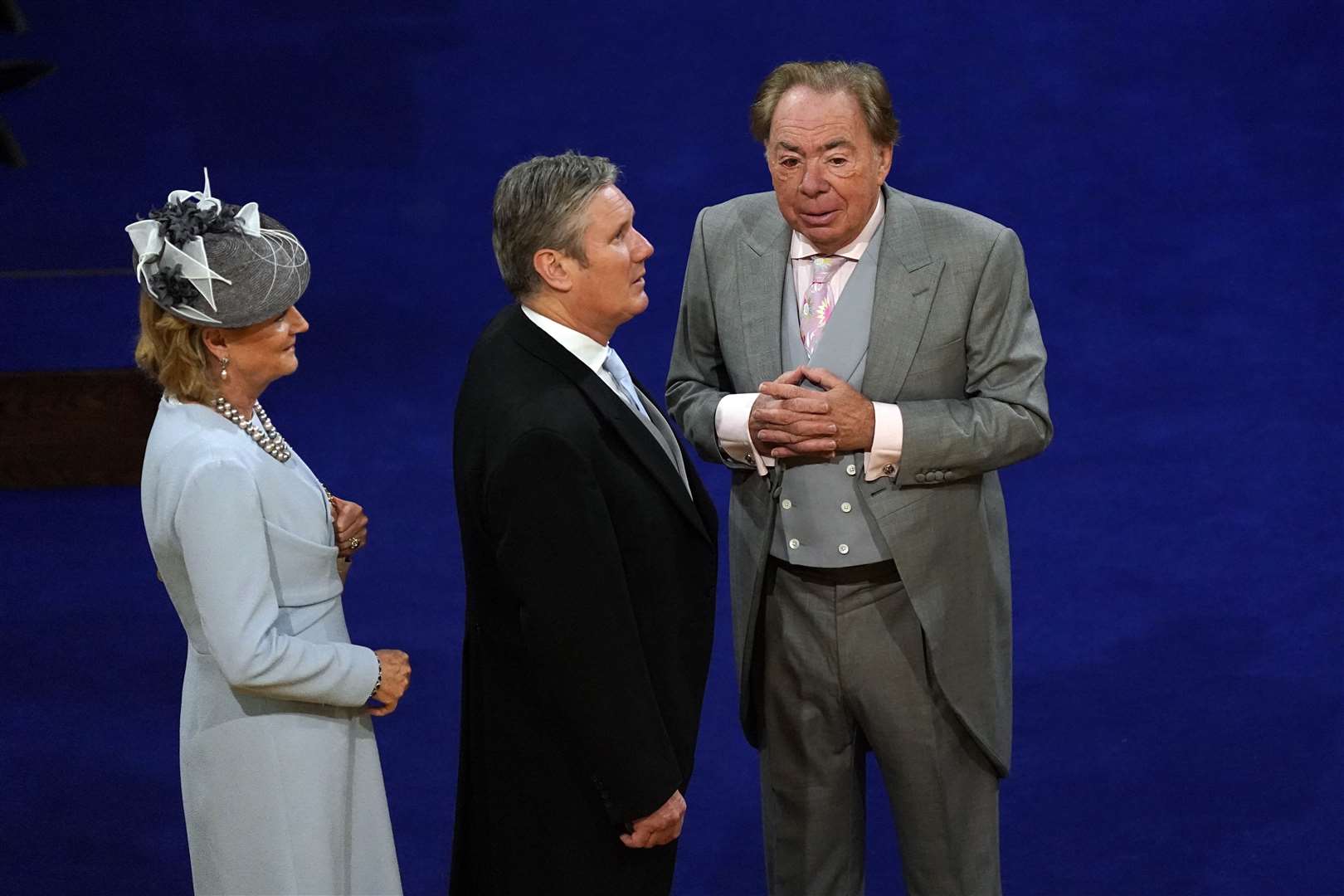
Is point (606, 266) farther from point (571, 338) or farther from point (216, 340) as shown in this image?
point (216, 340)

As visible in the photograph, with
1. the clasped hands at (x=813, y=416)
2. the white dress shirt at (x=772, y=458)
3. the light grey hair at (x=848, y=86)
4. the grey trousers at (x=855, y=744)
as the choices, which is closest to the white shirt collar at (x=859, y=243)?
the white dress shirt at (x=772, y=458)

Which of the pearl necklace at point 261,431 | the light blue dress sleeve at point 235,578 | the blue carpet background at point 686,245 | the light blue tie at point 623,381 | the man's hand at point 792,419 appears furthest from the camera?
the blue carpet background at point 686,245

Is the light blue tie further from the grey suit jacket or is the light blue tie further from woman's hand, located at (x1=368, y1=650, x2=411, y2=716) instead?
woman's hand, located at (x1=368, y1=650, x2=411, y2=716)

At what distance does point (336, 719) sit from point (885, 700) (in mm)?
956

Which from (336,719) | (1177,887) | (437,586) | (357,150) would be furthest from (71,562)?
(1177,887)

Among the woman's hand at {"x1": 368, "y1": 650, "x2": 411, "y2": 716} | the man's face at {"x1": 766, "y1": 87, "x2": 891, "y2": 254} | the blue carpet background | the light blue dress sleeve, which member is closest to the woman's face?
the light blue dress sleeve

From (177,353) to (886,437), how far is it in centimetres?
113

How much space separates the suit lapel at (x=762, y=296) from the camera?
2.72 metres

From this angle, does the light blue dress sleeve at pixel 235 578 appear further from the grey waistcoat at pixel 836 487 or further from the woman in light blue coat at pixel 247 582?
the grey waistcoat at pixel 836 487

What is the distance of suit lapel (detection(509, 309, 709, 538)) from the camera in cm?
229

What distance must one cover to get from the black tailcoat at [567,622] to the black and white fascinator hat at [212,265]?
12.4 inches

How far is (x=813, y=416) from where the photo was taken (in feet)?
8.46

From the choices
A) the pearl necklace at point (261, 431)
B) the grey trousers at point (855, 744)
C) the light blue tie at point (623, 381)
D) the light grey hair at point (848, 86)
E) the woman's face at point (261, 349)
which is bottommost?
the grey trousers at point (855, 744)

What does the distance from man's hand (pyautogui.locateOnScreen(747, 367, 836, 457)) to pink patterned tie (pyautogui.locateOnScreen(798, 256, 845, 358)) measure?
12 cm
